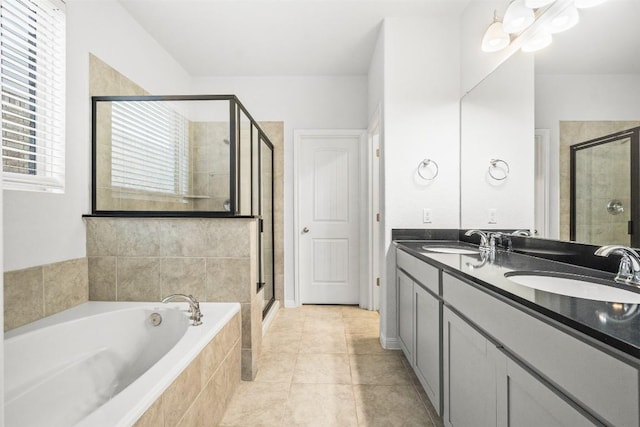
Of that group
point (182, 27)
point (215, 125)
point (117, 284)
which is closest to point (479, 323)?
point (215, 125)

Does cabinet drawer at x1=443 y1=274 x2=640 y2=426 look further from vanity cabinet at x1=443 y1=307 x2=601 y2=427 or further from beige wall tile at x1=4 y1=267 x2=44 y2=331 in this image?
beige wall tile at x1=4 y1=267 x2=44 y2=331

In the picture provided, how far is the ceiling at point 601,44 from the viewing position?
118 cm

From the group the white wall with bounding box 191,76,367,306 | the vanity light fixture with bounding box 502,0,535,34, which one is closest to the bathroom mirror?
the vanity light fixture with bounding box 502,0,535,34

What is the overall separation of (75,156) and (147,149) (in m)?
0.40

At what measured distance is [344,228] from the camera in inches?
143

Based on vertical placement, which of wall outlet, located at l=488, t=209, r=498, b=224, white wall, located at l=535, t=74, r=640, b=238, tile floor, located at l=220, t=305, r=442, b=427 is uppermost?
white wall, located at l=535, t=74, r=640, b=238

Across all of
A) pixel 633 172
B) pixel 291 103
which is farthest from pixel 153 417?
pixel 291 103

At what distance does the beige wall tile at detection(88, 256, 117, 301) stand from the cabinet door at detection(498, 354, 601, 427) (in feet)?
6.96

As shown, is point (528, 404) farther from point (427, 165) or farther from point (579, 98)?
point (427, 165)

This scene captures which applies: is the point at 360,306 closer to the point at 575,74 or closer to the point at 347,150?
the point at 347,150

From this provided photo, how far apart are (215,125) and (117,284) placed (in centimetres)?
118

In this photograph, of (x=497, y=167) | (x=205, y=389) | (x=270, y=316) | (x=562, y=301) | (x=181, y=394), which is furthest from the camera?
(x=270, y=316)

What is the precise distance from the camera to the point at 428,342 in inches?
67.0

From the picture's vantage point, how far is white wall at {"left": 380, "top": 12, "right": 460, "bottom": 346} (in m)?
2.51
